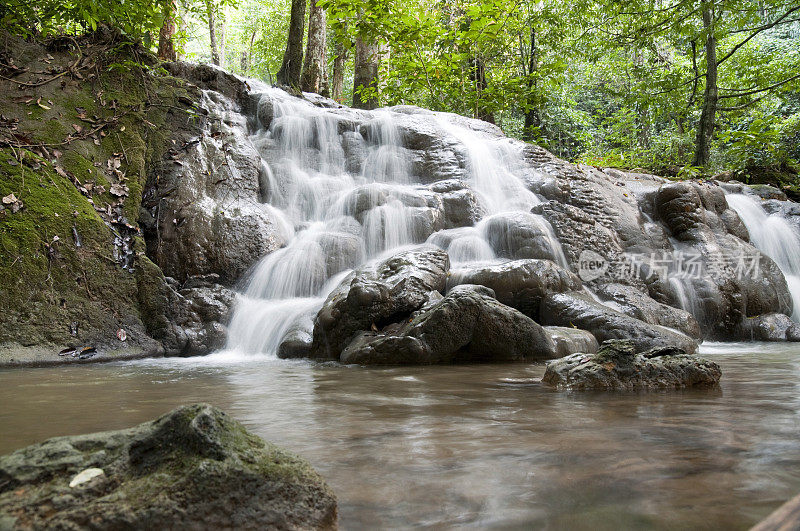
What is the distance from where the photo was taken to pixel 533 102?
13.6 meters

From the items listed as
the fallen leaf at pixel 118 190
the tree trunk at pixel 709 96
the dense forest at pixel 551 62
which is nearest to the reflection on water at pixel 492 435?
the fallen leaf at pixel 118 190

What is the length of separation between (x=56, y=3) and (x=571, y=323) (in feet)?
26.6

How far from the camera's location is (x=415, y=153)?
10164 millimetres

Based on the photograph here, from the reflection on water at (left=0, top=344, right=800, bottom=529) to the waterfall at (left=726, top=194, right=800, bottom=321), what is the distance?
20.4 ft

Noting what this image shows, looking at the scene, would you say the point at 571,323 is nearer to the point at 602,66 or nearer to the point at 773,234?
the point at 773,234

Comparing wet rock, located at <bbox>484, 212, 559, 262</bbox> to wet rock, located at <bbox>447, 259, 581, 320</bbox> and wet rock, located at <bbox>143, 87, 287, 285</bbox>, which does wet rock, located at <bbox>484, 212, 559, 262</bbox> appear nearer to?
wet rock, located at <bbox>447, 259, 581, 320</bbox>

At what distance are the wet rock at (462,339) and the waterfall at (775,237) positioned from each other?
6.39 m

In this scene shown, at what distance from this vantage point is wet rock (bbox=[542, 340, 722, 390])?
11.9 feet

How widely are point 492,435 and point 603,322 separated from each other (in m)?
3.95

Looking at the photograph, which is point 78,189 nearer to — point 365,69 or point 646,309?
point 646,309

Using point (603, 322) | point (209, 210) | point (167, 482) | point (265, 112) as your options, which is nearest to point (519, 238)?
point (603, 322)

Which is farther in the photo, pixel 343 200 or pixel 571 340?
pixel 343 200

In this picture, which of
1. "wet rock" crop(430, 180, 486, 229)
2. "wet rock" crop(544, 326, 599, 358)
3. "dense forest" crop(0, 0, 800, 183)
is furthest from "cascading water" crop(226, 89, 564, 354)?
"wet rock" crop(544, 326, 599, 358)

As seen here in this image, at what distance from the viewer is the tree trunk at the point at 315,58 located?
13609mm
